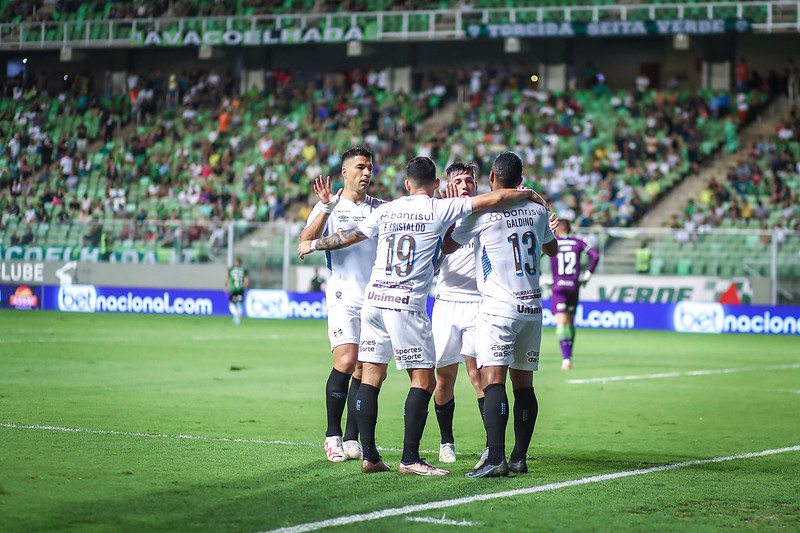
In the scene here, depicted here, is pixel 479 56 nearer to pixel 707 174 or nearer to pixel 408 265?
pixel 707 174

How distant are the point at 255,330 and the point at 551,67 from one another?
67.0 feet

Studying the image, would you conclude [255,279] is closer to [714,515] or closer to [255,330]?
[255,330]

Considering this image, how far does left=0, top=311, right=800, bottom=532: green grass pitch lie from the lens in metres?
7.79

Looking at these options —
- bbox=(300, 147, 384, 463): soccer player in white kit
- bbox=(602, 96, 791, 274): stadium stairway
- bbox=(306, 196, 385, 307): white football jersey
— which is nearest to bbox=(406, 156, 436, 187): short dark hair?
bbox=(300, 147, 384, 463): soccer player in white kit

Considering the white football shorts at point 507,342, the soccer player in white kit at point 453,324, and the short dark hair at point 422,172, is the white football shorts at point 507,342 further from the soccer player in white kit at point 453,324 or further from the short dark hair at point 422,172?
the short dark hair at point 422,172

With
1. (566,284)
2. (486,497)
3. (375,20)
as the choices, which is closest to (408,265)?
(486,497)

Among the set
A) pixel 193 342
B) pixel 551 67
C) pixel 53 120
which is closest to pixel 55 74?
pixel 53 120

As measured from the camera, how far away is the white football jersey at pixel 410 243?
9367mm

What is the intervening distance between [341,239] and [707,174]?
31375mm

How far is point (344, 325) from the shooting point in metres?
10.3

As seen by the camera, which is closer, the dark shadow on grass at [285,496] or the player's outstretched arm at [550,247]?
the dark shadow on grass at [285,496]

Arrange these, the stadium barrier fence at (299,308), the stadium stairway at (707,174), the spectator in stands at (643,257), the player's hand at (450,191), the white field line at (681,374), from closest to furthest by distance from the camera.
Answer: the player's hand at (450,191)
the white field line at (681,374)
the stadium barrier fence at (299,308)
the spectator in stands at (643,257)
the stadium stairway at (707,174)

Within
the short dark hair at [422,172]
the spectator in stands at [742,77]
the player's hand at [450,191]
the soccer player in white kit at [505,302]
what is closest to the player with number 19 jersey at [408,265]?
the short dark hair at [422,172]

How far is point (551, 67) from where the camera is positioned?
4591 centimetres
